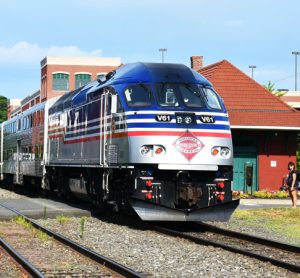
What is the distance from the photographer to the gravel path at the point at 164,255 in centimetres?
870

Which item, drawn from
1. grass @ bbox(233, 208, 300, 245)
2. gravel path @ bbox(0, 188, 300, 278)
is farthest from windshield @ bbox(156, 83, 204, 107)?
grass @ bbox(233, 208, 300, 245)

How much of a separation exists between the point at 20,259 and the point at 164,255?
2303 millimetres

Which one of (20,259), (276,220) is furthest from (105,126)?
(20,259)

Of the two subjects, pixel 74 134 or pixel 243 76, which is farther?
pixel 243 76

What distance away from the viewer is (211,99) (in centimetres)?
1382

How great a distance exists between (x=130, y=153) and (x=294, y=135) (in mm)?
19761

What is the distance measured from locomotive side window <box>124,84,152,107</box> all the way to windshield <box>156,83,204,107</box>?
0.23 metres

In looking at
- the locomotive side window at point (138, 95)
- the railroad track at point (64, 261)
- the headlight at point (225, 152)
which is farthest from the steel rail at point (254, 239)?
the railroad track at point (64, 261)

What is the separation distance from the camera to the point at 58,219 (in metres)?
15.0

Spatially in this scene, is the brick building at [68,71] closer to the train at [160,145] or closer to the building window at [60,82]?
the building window at [60,82]

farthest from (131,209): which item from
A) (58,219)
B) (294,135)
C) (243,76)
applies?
(243,76)

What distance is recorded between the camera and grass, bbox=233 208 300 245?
45.6 feet

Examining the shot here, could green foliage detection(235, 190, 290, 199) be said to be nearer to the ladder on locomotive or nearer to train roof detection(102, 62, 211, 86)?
the ladder on locomotive

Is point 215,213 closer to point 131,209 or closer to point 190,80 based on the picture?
point 131,209
